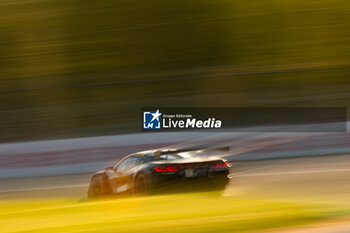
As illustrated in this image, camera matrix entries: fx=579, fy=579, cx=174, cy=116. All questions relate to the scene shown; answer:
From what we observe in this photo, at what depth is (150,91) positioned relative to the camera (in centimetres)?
1730

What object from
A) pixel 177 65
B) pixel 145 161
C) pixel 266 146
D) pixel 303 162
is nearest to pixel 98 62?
pixel 177 65

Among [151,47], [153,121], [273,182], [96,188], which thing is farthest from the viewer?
[151,47]

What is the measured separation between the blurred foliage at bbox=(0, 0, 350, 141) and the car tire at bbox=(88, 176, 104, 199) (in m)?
8.03

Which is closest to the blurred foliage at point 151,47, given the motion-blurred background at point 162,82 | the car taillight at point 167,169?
the motion-blurred background at point 162,82

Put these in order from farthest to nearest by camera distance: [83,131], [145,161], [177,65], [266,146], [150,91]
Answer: [177,65] → [150,91] → [83,131] → [266,146] → [145,161]

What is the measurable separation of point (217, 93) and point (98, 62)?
4836 millimetres

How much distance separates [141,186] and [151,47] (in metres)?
11.9

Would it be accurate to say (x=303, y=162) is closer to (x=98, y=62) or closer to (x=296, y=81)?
(x=296, y=81)

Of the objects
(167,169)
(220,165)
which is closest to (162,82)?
(220,165)

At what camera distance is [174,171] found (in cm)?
788

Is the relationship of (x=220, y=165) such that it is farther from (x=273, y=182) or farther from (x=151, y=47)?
(x=151, y=47)

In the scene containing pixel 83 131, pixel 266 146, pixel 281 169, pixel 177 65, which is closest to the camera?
pixel 281 169

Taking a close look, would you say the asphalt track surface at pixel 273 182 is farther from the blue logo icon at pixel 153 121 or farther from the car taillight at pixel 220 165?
the blue logo icon at pixel 153 121

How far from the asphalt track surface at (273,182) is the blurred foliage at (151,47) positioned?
5.68 m
